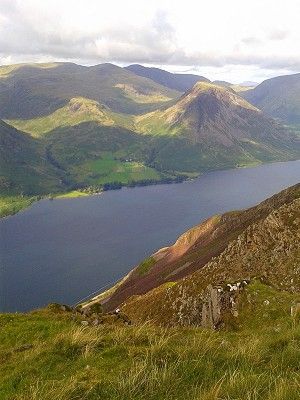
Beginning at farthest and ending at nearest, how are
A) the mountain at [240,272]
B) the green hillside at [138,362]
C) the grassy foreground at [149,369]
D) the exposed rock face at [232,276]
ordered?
1. the mountain at [240,272]
2. the exposed rock face at [232,276]
3. the green hillside at [138,362]
4. the grassy foreground at [149,369]

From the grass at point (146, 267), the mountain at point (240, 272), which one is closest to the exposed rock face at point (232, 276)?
the mountain at point (240, 272)

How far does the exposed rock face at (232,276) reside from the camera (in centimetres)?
4244

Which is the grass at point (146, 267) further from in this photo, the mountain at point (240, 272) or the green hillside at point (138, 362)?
the green hillside at point (138, 362)

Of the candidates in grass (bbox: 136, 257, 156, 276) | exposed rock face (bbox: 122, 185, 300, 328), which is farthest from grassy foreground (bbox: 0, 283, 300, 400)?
grass (bbox: 136, 257, 156, 276)

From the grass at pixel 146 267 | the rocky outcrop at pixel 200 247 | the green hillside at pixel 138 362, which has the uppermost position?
the green hillside at pixel 138 362

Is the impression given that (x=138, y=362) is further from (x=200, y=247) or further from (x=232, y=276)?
(x=200, y=247)

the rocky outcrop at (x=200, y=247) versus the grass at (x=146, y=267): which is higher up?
the rocky outcrop at (x=200, y=247)

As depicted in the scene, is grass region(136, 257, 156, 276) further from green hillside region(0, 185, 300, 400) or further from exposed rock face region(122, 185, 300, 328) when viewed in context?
green hillside region(0, 185, 300, 400)

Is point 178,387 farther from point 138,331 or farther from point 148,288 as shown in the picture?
point 148,288

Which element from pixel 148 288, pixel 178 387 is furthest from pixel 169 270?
pixel 178 387

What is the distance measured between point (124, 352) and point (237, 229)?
8604 centimetres

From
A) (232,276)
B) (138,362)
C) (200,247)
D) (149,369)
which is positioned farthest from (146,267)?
(149,369)

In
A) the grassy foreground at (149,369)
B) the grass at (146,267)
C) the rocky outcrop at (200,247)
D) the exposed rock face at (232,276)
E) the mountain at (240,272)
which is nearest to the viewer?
the grassy foreground at (149,369)

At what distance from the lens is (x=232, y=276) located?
5606 centimetres
